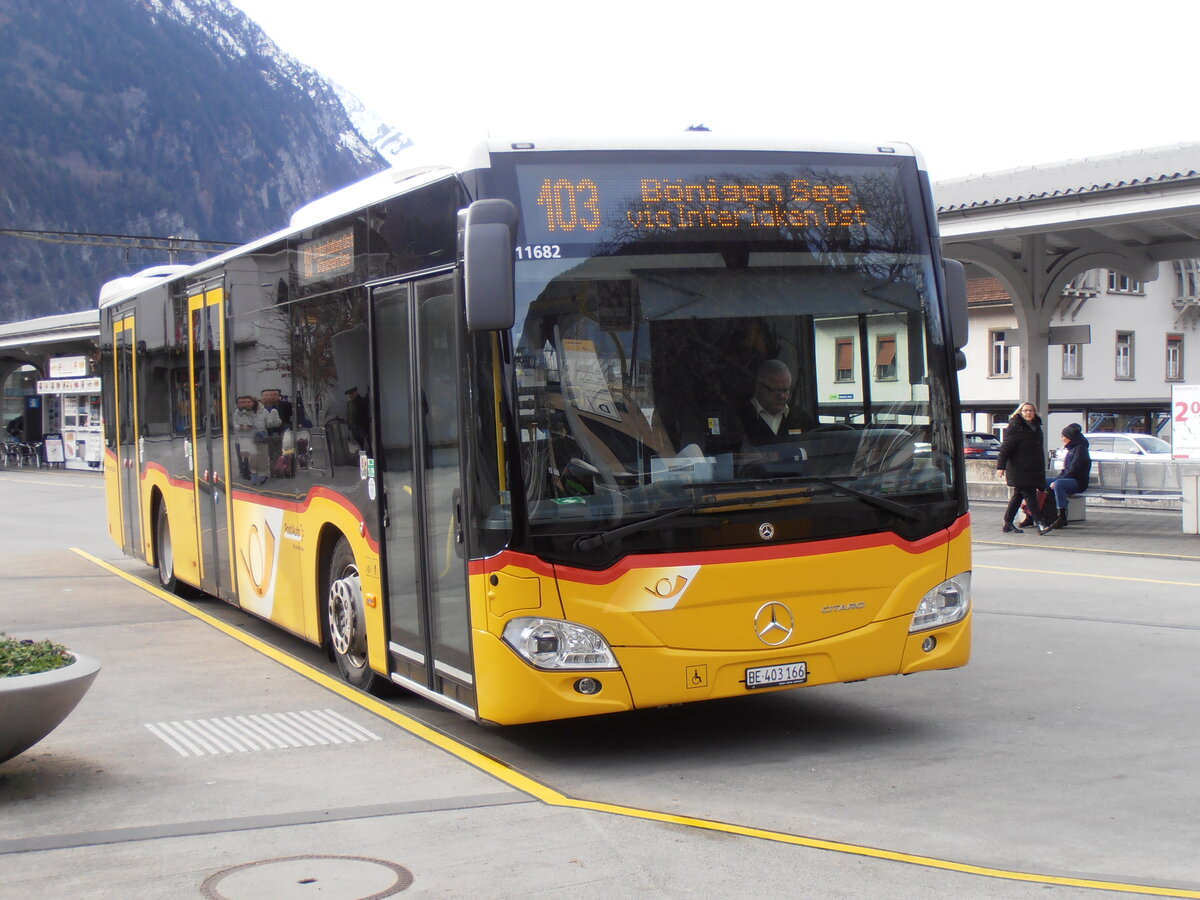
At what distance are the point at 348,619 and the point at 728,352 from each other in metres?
3.26

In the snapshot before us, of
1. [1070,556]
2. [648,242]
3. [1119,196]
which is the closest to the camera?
[648,242]

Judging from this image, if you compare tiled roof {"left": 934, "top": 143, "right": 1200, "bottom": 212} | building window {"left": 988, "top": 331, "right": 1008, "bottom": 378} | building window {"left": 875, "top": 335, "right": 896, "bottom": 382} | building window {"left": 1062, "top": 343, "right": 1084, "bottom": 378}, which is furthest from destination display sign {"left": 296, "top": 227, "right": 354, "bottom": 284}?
building window {"left": 1062, "top": 343, "right": 1084, "bottom": 378}

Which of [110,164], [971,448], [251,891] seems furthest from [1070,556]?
[110,164]

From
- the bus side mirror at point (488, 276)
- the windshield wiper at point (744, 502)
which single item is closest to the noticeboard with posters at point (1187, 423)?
the windshield wiper at point (744, 502)

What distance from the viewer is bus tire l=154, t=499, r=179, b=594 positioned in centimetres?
1372

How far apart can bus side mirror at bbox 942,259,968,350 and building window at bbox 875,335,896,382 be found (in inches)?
15.3

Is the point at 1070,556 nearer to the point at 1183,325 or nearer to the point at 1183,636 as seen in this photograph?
the point at 1183,636

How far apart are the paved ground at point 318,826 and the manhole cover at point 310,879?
10mm

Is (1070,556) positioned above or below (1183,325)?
below

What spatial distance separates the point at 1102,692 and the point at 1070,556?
8.63 metres

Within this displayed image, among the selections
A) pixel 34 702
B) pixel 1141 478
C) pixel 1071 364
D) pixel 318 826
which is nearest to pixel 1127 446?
pixel 1141 478

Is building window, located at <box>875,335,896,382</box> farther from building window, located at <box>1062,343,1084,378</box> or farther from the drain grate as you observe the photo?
building window, located at <box>1062,343,1084,378</box>

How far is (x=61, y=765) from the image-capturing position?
6824 mm

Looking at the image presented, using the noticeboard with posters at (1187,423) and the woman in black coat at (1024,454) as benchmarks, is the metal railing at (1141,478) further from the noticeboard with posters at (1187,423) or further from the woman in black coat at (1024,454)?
the woman in black coat at (1024,454)
